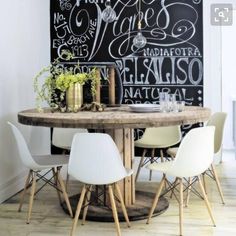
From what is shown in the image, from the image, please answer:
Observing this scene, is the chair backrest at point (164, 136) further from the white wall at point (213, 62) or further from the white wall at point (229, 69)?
the white wall at point (229, 69)

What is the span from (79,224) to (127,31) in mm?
2728

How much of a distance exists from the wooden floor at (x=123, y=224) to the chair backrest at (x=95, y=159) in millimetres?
502

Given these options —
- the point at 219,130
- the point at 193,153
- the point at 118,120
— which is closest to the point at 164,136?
the point at 219,130

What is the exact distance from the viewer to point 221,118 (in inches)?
157

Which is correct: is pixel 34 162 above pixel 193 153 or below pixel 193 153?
below

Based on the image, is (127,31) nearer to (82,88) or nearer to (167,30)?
(167,30)

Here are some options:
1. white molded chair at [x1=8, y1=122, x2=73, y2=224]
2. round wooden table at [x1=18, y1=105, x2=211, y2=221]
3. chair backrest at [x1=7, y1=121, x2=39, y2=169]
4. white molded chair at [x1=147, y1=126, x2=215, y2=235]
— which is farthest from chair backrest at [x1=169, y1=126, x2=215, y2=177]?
chair backrest at [x1=7, y1=121, x2=39, y2=169]

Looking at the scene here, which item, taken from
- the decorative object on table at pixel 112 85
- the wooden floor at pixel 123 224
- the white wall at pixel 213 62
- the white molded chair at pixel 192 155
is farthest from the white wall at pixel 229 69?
Answer: the white molded chair at pixel 192 155

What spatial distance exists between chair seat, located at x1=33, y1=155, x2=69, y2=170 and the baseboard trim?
21.3 inches

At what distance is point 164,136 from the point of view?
4.58 metres

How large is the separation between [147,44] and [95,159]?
107 inches

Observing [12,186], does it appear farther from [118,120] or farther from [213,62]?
[213,62]

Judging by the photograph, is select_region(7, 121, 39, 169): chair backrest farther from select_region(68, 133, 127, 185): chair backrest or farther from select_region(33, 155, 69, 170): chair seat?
select_region(68, 133, 127, 185): chair backrest

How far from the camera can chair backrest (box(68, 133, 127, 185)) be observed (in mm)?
2900
